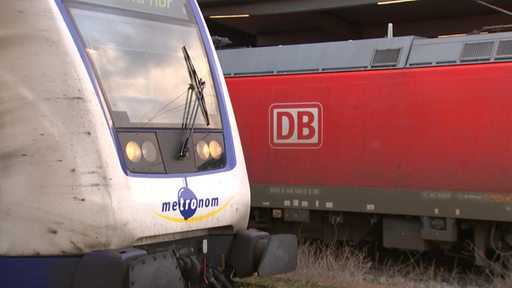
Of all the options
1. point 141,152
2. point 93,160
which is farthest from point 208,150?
point 93,160

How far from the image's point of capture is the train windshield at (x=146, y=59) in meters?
3.79

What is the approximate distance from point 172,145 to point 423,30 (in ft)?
49.6

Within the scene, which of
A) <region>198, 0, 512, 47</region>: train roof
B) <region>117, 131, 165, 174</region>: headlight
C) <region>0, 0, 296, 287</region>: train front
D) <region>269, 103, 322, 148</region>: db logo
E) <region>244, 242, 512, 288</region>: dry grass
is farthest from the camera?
<region>198, 0, 512, 47</region>: train roof

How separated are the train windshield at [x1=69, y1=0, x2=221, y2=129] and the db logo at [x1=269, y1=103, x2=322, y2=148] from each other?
12.9ft

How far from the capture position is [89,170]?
11.5ft

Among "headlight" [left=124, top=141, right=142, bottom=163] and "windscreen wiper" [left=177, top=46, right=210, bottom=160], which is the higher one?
"windscreen wiper" [left=177, top=46, right=210, bottom=160]

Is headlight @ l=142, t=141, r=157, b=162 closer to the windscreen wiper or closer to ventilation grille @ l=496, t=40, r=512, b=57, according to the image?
the windscreen wiper

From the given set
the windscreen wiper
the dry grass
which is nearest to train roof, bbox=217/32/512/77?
the dry grass

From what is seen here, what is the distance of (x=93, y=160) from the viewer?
3498 mm

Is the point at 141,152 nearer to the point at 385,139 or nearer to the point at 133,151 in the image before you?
the point at 133,151

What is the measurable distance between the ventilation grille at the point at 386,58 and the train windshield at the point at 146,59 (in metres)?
4.05

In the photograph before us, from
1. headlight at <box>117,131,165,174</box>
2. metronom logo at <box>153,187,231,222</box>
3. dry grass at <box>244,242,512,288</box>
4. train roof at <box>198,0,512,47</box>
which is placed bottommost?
dry grass at <box>244,242,512,288</box>

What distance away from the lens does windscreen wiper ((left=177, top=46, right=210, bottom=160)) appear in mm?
4180

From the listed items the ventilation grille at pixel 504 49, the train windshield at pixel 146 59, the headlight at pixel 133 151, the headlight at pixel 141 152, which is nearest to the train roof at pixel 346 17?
the ventilation grille at pixel 504 49
